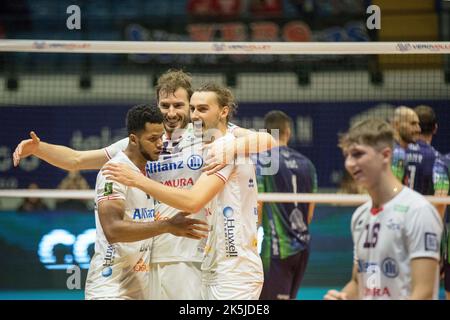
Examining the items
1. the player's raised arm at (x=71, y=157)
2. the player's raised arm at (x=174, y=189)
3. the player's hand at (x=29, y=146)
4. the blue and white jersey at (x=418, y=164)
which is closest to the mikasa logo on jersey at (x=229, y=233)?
the player's raised arm at (x=174, y=189)

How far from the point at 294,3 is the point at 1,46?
9685 mm

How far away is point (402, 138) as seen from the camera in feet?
30.7

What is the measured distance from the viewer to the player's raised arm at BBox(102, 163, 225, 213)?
5.95 meters

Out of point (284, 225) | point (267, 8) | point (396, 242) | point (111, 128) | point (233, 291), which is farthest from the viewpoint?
point (267, 8)

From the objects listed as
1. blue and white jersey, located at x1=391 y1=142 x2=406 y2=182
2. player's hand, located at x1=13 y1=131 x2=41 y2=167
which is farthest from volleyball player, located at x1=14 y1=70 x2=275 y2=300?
blue and white jersey, located at x1=391 y1=142 x2=406 y2=182

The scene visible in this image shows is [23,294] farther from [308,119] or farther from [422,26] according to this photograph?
[422,26]

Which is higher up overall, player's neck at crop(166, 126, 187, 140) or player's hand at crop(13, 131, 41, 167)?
player's neck at crop(166, 126, 187, 140)

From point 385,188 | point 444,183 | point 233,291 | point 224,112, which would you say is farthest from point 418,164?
point 385,188

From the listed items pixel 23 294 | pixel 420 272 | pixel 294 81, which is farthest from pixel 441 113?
pixel 420 272

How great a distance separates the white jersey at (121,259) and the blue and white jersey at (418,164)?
388 cm

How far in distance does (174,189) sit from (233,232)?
619 mm

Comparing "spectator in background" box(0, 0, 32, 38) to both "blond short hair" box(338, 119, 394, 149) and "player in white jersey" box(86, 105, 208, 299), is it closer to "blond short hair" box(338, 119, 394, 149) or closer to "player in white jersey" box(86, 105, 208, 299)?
"player in white jersey" box(86, 105, 208, 299)

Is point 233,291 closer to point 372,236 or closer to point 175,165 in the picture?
point 175,165

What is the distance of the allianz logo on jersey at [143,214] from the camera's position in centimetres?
655
